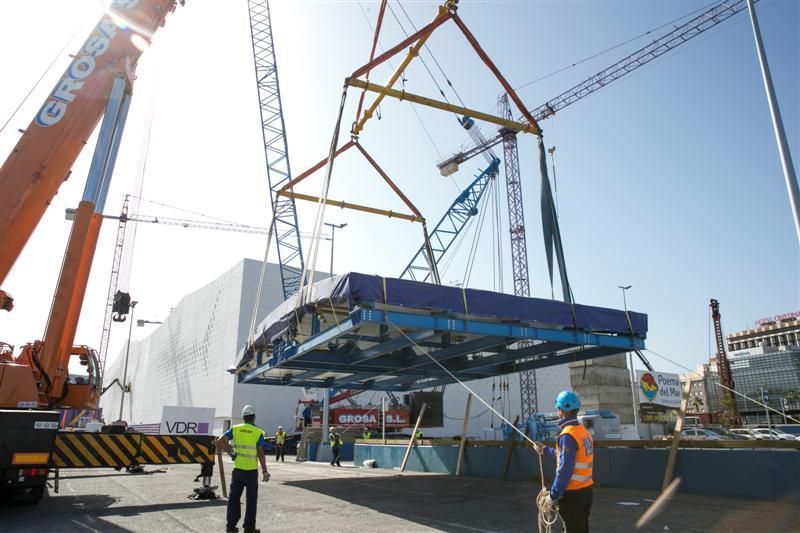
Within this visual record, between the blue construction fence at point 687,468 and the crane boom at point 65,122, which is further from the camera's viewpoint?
the crane boom at point 65,122

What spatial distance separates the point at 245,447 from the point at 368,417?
103 ft

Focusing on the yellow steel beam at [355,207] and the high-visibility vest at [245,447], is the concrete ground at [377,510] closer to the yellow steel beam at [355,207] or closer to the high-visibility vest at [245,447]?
the high-visibility vest at [245,447]

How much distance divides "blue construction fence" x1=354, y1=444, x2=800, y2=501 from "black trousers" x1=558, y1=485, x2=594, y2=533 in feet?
22.5

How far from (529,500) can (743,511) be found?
3.54 metres

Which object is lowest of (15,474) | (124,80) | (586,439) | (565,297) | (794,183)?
(15,474)

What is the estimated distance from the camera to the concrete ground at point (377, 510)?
7609 millimetres

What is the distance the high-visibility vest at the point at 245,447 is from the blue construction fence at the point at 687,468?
28.1 ft

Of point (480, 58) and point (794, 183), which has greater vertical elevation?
point (480, 58)

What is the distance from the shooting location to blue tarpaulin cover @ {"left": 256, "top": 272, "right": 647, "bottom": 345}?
375 inches

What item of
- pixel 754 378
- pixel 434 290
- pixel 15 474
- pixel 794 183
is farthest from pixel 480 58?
pixel 754 378

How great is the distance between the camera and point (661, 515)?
8.35 metres

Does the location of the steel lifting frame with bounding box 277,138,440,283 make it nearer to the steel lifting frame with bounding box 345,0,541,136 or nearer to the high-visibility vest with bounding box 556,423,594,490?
the steel lifting frame with bounding box 345,0,541,136

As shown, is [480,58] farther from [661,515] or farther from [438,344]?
[661,515]

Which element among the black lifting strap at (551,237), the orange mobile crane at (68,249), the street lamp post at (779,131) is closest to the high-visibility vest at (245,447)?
the orange mobile crane at (68,249)
